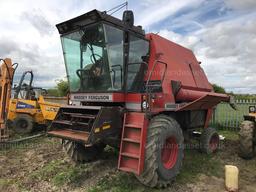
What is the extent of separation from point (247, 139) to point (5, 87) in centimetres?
663

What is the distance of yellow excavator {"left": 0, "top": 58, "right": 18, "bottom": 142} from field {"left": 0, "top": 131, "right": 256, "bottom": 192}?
740 millimetres

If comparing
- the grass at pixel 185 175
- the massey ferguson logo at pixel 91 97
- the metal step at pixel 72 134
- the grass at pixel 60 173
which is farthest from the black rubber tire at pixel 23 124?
the grass at pixel 185 175

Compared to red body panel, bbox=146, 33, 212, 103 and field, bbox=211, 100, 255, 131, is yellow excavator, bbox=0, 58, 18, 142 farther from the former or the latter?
field, bbox=211, 100, 255, 131

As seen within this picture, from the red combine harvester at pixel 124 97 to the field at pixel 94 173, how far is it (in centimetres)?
38

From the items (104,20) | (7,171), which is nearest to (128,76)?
(104,20)

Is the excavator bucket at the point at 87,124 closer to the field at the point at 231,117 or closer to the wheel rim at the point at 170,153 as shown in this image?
the wheel rim at the point at 170,153

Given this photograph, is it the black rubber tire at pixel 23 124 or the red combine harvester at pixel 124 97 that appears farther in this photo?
the black rubber tire at pixel 23 124

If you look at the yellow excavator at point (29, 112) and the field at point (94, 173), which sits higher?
the yellow excavator at point (29, 112)

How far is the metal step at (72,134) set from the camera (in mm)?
4680

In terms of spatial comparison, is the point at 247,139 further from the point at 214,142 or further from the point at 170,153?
the point at 170,153

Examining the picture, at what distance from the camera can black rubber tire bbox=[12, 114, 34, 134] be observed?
389 inches

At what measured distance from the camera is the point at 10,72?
796cm

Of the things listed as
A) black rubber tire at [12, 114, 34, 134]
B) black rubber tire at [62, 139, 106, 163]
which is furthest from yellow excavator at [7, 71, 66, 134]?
black rubber tire at [62, 139, 106, 163]

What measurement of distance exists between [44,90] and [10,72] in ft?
12.0
